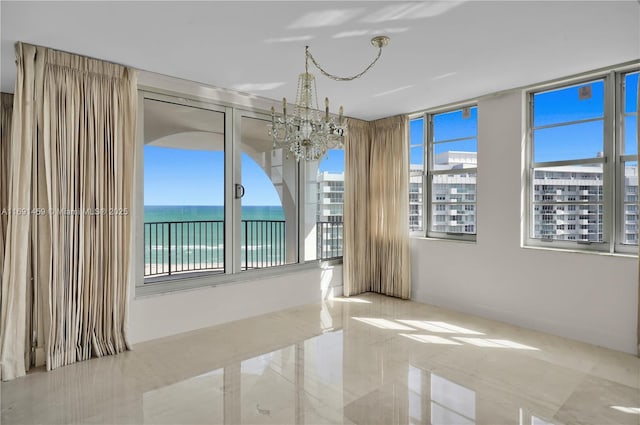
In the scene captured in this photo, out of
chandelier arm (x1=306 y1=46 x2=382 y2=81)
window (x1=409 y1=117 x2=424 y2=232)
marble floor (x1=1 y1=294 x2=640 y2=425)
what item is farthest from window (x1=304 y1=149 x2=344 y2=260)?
chandelier arm (x1=306 y1=46 x2=382 y2=81)

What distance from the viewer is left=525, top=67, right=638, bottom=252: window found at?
11.5 ft

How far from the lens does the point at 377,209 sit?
5.61 metres

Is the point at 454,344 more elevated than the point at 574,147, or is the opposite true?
the point at 574,147

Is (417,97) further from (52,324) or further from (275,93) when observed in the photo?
(52,324)

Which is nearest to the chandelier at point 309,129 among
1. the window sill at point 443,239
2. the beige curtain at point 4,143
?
the window sill at point 443,239

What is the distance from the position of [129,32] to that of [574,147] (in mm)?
4358

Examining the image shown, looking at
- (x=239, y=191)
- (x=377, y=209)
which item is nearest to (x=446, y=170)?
(x=377, y=209)

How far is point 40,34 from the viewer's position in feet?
9.05

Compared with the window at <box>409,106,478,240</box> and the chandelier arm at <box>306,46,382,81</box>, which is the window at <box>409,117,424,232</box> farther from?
the chandelier arm at <box>306,46,382,81</box>

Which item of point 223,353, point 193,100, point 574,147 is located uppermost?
point 193,100

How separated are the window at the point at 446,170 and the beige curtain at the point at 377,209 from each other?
260 millimetres

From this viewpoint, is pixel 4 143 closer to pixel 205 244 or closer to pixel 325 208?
pixel 205 244

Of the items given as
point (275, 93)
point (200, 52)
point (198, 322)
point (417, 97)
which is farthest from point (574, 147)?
point (198, 322)

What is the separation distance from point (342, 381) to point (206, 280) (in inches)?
80.3
